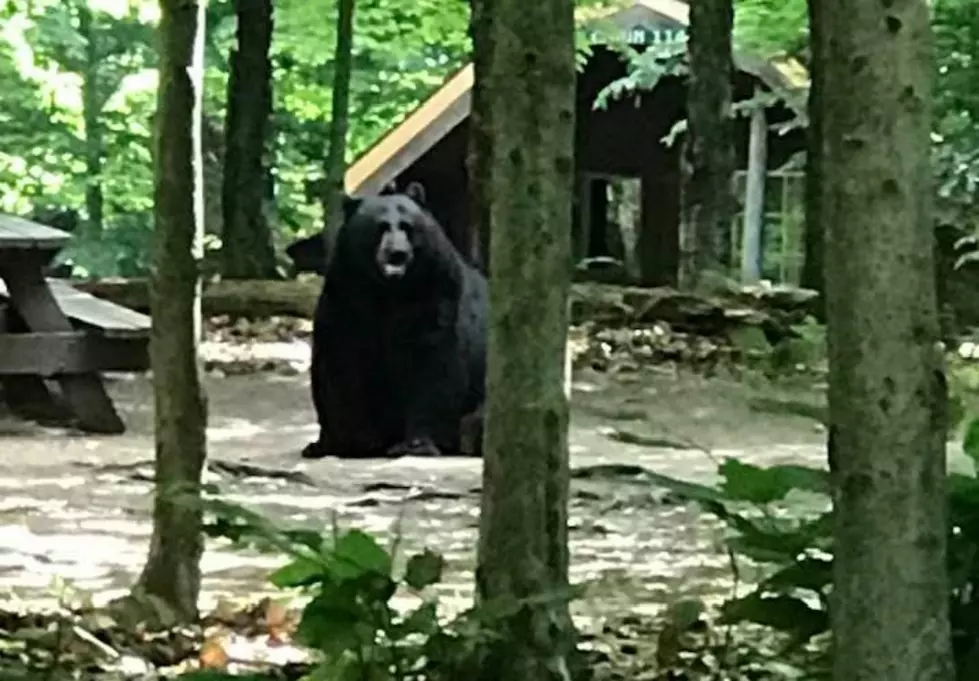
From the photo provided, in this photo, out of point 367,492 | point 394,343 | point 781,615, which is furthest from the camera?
point 394,343

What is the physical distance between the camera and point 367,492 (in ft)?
21.8

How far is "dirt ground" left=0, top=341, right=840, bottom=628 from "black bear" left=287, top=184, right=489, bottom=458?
0.29 meters

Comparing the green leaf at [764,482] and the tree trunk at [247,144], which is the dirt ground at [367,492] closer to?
the green leaf at [764,482]

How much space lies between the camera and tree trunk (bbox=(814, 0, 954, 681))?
6.60 ft

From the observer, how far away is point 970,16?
40.9 feet

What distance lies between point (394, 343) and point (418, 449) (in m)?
0.49

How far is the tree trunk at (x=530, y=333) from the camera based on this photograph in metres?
2.78

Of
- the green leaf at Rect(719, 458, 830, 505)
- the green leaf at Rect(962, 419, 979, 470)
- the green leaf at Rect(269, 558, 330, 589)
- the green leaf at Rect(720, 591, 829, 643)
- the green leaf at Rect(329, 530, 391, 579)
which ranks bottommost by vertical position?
the green leaf at Rect(720, 591, 829, 643)

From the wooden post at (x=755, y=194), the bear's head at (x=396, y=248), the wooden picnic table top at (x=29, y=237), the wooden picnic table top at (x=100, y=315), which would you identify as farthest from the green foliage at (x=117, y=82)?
the bear's head at (x=396, y=248)

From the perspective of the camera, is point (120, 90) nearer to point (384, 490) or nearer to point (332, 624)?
point (384, 490)

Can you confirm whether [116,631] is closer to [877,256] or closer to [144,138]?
[877,256]

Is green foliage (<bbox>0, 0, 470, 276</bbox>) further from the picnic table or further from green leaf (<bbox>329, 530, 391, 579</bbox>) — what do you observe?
green leaf (<bbox>329, 530, 391, 579</bbox>)

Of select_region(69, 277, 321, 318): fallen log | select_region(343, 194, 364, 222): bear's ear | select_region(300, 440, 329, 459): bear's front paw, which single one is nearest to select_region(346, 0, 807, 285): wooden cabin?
select_region(69, 277, 321, 318): fallen log

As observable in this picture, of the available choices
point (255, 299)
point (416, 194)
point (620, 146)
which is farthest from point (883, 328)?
point (620, 146)
